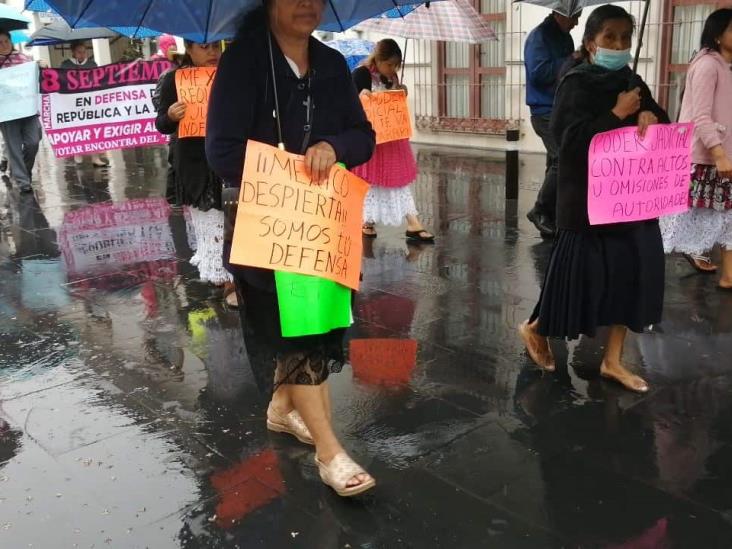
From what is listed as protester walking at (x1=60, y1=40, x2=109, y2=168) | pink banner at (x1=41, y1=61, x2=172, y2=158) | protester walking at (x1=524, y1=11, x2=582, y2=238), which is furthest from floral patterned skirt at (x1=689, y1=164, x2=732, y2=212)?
protester walking at (x1=60, y1=40, x2=109, y2=168)

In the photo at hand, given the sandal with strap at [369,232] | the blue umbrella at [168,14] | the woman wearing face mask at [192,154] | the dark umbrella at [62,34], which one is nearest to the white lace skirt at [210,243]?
the woman wearing face mask at [192,154]

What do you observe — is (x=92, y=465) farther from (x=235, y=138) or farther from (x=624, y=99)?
(x=624, y=99)

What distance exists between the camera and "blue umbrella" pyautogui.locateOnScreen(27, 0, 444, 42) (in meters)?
2.90

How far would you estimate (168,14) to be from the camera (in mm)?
3076

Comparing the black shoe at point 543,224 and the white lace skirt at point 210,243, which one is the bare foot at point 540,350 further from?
the black shoe at point 543,224

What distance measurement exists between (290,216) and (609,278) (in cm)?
164

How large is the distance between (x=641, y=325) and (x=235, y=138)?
2.09 metres

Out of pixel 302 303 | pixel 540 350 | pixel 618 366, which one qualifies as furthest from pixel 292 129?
pixel 618 366

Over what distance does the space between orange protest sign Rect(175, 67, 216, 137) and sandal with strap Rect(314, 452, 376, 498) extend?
2.74 m

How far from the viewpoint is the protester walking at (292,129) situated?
8.70 feet

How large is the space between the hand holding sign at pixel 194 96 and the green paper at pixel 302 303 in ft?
8.13

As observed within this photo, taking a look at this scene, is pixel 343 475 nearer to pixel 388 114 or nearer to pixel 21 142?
pixel 388 114

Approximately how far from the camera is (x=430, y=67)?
43.9 feet

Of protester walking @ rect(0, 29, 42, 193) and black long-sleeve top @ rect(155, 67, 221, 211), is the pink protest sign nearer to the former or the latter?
black long-sleeve top @ rect(155, 67, 221, 211)
